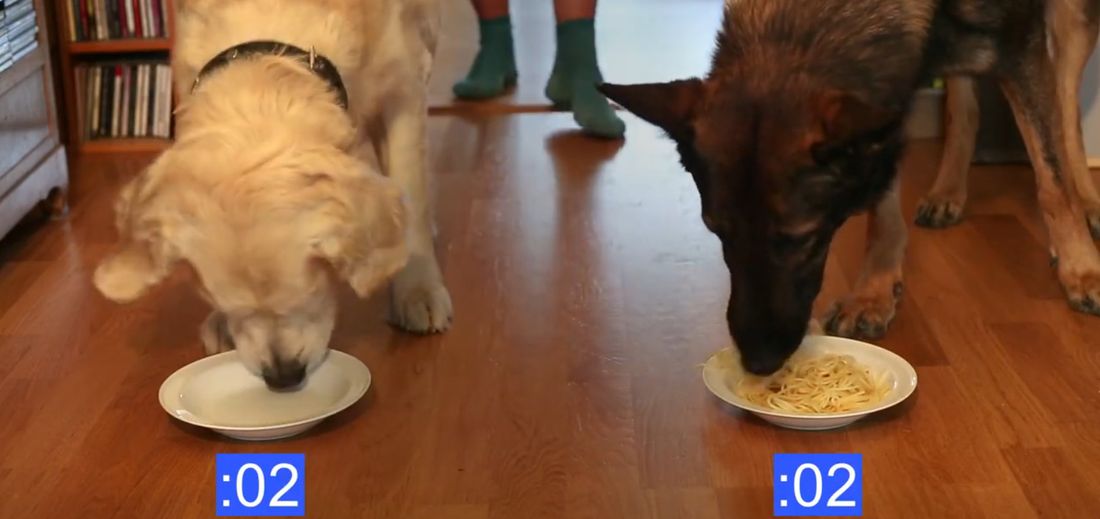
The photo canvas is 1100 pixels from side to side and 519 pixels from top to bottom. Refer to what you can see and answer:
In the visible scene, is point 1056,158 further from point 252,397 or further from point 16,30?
point 16,30

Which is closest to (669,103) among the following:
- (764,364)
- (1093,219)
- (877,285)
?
(764,364)

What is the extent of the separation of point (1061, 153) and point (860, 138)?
1.05 metres

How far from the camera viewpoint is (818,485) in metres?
2.11

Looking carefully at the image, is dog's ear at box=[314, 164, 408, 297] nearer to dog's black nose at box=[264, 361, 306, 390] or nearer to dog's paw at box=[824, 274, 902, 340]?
dog's black nose at box=[264, 361, 306, 390]

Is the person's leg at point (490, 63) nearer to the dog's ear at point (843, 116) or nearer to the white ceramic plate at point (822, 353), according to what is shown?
the white ceramic plate at point (822, 353)

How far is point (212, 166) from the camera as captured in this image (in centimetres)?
209

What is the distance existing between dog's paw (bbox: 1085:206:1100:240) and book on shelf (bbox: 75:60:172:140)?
2832mm

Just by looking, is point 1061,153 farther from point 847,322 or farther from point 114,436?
point 114,436

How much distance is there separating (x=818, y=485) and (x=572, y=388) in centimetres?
59

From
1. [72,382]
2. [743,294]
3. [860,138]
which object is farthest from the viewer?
[72,382]

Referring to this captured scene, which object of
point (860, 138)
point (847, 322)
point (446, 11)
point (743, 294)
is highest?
point (860, 138)

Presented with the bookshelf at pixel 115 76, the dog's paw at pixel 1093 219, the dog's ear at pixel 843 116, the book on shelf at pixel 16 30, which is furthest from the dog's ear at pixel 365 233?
the bookshelf at pixel 115 76

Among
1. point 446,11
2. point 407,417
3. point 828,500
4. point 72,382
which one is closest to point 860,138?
point 828,500

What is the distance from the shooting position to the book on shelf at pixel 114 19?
421 cm
